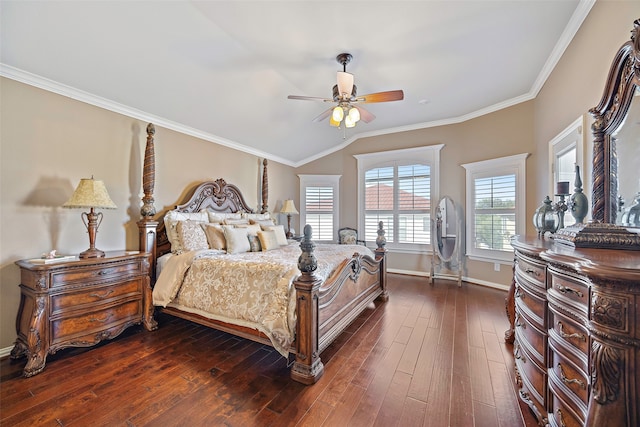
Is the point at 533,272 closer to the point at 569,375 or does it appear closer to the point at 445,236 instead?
the point at 569,375

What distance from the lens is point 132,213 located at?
3227 millimetres

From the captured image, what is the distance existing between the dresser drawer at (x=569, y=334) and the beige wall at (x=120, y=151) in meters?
2.04

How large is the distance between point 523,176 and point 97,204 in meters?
5.55

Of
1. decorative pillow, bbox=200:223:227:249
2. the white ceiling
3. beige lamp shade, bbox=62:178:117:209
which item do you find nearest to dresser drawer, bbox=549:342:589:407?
the white ceiling

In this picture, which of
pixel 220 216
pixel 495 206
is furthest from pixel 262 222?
pixel 495 206

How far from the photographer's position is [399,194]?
18.1 feet

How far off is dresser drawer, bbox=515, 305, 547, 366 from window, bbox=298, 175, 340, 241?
446 cm

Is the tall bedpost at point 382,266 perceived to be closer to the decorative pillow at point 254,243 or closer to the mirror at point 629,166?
the decorative pillow at point 254,243

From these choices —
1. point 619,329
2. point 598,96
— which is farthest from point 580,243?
point 598,96

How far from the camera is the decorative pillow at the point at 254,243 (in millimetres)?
3521

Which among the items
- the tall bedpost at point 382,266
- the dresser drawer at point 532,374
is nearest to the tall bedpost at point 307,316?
the dresser drawer at point 532,374

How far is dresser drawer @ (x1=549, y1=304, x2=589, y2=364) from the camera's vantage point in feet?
3.69

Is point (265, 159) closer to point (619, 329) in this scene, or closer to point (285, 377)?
point (285, 377)

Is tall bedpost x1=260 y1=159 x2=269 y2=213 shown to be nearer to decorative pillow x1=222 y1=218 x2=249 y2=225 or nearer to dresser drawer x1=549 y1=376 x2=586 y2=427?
decorative pillow x1=222 y1=218 x2=249 y2=225
